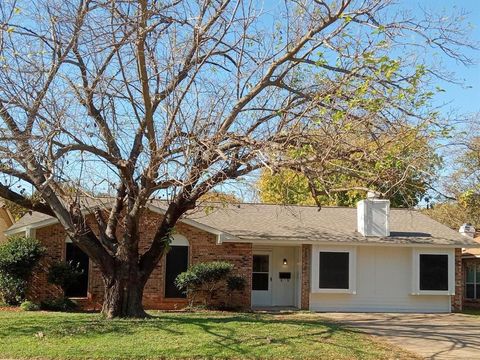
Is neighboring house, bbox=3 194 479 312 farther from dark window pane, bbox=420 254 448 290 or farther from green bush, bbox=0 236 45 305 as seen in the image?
green bush, bbox=0 236 45 305

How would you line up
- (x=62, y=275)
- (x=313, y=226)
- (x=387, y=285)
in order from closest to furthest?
(x=62, y=275)
(x=387, y=285)
(x=313, y=226)

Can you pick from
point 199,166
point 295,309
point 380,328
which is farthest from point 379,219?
point 199,166

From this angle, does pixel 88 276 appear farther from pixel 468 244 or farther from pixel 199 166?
pixel 468 244

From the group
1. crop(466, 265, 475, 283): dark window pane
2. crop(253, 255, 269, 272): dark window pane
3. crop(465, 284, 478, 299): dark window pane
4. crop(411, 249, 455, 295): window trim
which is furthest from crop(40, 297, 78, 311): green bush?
crop(466, 265, 475, 283): dark window pane

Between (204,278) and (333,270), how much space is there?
14.8 ft

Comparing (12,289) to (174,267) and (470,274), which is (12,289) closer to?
(174,267)

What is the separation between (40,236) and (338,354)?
11.8 meters

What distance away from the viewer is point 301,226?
2219cm

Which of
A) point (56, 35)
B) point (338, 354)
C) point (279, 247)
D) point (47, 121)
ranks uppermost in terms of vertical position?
point (56, 35)

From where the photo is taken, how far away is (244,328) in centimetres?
1355

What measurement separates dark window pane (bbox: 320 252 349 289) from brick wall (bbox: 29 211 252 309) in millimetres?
2463

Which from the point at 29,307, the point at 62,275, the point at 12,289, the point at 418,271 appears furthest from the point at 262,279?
the point at 12,289

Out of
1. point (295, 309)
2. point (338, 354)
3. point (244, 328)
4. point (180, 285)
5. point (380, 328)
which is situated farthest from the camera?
point (295, 309)

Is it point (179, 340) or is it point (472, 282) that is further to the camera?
point (472, 282)
